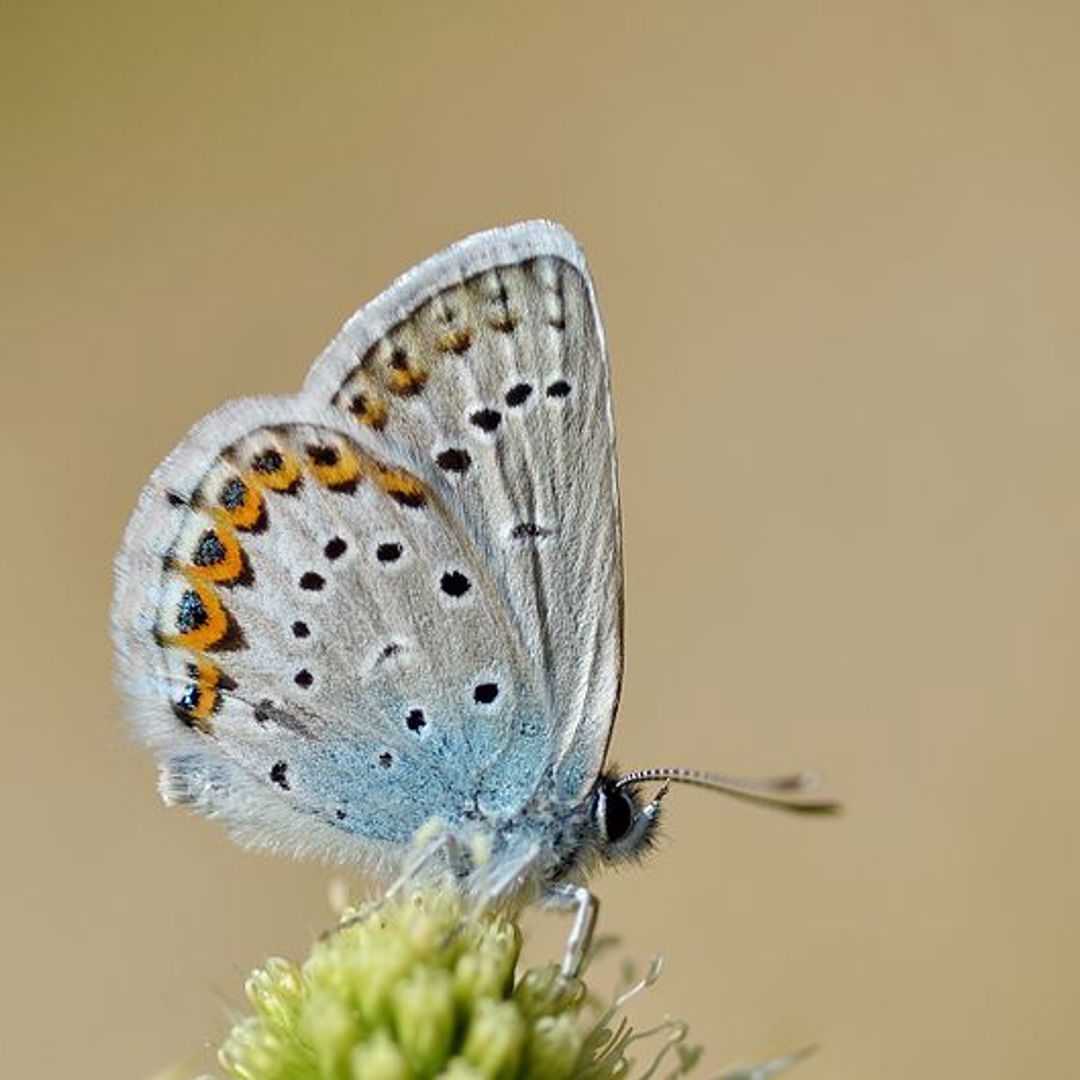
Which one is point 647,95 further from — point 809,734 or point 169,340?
point 809,734

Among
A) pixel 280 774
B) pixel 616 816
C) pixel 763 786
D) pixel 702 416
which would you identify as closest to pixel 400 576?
pixel 280 774

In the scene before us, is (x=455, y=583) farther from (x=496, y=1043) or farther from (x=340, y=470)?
(x=496, y=1043)

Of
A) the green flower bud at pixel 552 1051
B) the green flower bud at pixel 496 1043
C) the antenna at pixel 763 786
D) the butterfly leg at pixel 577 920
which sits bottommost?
the green flower bud at pixel 552 1051

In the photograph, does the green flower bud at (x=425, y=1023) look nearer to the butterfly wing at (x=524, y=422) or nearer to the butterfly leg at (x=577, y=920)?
the butterfly leg at (x=577, y=920)

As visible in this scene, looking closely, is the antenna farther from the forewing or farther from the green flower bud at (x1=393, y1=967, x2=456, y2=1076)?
the green flower bud at (x1=393, y1=967, x2=456, y2=1076)

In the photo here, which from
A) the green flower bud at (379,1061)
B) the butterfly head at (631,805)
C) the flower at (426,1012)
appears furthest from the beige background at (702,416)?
the green flower bud at (379,1061)

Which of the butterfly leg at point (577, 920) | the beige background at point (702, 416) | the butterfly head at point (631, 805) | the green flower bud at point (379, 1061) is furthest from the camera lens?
the beige background at point (702, 416)
